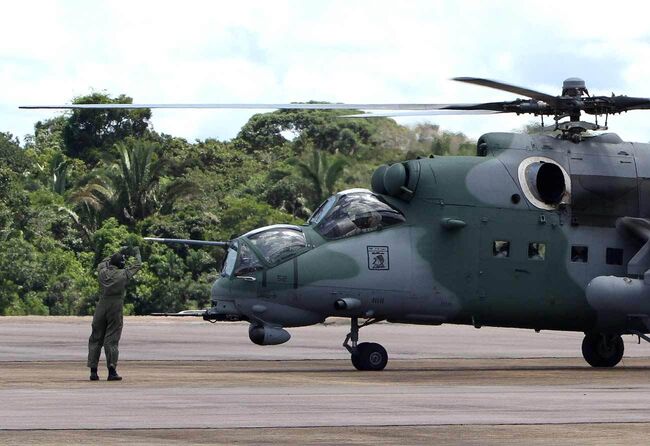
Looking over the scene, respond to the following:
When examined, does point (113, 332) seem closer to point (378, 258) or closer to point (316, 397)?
point (378, 258)

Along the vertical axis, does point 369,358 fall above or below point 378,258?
below

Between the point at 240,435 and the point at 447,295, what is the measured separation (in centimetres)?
1113

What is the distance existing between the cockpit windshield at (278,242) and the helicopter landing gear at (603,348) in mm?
6085

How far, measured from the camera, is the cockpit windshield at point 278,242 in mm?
23469

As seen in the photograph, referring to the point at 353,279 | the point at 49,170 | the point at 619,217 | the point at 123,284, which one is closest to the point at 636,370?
the point at 619,217

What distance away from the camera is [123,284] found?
2153 centimetres

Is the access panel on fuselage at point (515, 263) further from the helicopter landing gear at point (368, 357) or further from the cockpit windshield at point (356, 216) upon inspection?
the helicopter landing gear at point (368, 357)

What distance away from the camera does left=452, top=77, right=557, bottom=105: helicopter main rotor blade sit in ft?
68.2

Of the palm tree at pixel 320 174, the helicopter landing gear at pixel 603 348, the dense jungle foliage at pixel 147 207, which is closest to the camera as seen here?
the helicopter landing gear at pixel 603 348

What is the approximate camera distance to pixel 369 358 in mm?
23766

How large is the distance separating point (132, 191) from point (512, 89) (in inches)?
1843

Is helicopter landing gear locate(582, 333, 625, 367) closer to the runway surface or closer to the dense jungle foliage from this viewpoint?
the runway surface

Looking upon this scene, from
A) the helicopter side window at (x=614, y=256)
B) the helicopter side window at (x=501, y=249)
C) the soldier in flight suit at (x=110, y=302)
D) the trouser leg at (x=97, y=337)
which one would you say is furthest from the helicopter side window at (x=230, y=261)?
the helicopter side window at (x=614, y=256)

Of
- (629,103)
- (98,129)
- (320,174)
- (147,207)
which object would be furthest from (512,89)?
(98,129)
